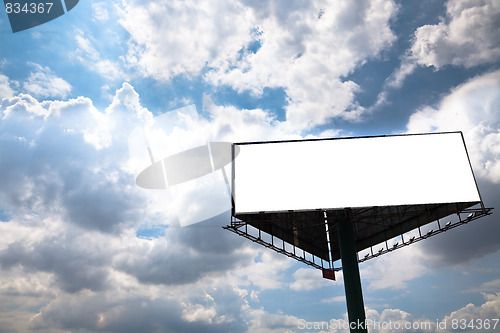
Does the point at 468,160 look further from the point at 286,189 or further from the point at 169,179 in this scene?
the point at 169,179

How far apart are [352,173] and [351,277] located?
9.08 m

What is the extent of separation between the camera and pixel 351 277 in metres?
30.0

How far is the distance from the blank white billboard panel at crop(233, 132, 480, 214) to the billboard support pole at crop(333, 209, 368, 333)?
9.35 ft

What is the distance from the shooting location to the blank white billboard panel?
28422 mm

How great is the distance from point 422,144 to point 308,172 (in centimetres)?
1032

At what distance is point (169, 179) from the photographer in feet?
87.0

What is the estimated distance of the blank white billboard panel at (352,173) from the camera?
93.2 feet

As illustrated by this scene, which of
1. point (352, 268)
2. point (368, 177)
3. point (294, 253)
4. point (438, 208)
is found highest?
point (368, 177)

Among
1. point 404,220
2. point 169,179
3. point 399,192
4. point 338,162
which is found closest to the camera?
point 169,179

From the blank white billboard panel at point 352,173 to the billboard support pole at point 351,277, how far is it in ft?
9.35

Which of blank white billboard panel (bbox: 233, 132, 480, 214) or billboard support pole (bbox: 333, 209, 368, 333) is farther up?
blank white billboard panel (bbox: 233, 132, 480, 214)

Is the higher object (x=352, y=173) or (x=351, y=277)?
(x=352, y=173)

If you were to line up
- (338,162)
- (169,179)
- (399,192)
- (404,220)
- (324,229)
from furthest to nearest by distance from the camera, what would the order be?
(324,229), (404,220), (338,162), (399,192), (169,179)

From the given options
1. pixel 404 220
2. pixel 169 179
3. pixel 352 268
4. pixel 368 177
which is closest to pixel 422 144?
pixel 368 177
